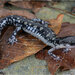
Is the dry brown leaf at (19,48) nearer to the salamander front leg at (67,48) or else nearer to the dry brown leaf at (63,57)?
the dry brown leaf at (63,57)

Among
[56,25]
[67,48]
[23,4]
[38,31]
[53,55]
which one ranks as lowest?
[53,55]

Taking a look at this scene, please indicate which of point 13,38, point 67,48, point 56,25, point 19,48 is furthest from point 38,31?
point 67,48

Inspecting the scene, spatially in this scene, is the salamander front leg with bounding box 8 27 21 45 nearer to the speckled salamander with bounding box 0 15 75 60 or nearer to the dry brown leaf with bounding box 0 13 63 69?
the speckled salamander with bounding box 0 15 75 60

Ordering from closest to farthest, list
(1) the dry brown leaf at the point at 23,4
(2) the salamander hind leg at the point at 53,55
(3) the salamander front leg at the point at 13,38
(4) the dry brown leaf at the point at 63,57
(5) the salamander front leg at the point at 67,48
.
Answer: (4) the dry brown leaf at the point at 63,57 < (2) the salamander hind leg at the point at 53,55 < (5) the salamander front leg at the point at 67,48 < (3) the salamander front leg at the point at 13,38 < (1) the dry brown leaf at the point at 23,4

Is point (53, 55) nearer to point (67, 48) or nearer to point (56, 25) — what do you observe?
point (67, 48)

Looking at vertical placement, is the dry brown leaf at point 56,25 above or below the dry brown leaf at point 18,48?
above

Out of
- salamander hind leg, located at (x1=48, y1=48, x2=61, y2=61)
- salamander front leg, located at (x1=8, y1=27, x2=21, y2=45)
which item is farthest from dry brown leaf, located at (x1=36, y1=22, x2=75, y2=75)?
salamander front leg, located at (x1=8, y1=27, x2=21, y2=45)

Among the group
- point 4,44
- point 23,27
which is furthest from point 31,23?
point 4,44

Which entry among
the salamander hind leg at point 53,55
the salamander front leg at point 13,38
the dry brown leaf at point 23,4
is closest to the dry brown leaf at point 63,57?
the salamander hind leg at point 53,55
